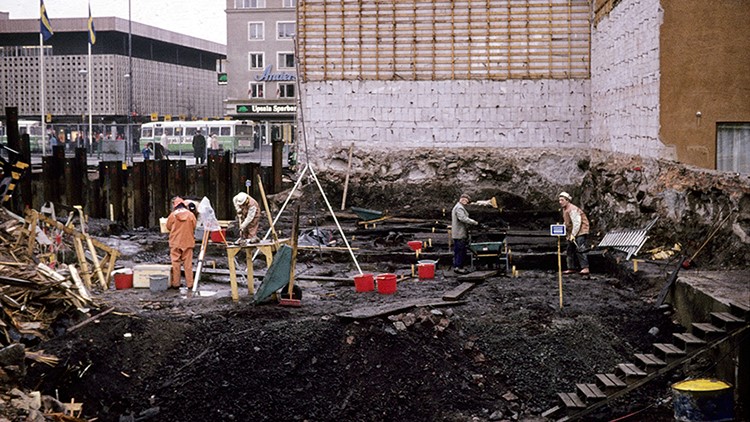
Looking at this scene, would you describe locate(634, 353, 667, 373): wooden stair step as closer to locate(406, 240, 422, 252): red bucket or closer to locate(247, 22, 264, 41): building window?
locate(406, 240, 422, 252): red bucket

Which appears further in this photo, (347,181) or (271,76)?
(271,76)

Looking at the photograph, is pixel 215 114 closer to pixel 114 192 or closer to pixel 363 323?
pixel 114 192

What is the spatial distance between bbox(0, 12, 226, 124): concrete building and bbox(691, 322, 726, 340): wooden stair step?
5484cm

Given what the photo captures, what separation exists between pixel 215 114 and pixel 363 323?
256 ft

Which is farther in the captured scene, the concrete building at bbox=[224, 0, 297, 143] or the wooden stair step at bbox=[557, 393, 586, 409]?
the concrete building at bbox=[224, 0, 297, 143]

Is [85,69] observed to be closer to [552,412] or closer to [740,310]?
[552,412]

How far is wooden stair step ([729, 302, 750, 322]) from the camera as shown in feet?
35.7

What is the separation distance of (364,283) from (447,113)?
10.5 metres

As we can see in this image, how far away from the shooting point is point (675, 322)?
13367 mm

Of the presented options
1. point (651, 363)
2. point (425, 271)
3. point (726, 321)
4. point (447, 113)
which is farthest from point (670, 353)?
point (447, 113)

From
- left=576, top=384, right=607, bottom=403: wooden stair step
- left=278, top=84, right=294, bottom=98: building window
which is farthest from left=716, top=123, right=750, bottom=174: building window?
left=278, top=84, right=294, bottom=98: building window

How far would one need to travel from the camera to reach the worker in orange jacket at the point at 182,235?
15.8m

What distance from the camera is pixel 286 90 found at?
2630 inches

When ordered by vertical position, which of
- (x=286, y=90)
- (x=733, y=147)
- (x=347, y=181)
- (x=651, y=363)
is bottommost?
(x=651, y=363)
